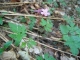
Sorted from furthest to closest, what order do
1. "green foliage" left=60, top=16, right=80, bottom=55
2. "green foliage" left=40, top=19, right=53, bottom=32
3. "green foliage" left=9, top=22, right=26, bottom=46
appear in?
"green foliage" left=40, top=19, right=53, bottom=32
"green foliage" left=60, top=16, right=80, bottom=55
"green foliage" left=9, top=22, right=26, bottom=46

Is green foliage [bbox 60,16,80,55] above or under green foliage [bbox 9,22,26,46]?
under

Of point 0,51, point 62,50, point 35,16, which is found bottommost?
point 62,50

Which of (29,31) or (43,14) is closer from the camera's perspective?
(29,31)

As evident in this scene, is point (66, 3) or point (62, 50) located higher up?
point (66, 3)

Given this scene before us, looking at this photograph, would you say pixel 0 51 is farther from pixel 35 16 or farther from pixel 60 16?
pixel 60 16

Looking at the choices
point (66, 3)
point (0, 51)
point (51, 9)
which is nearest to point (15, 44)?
point (0, 51)

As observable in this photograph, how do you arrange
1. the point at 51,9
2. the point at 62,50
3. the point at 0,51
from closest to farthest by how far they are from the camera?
the point at 0,51 → the point at 62,50 → the point at 51,9

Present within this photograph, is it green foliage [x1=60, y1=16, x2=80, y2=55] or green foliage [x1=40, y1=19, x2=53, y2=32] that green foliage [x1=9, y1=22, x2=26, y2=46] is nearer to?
green foliage [x1=40, y1=19, x2=53, y2=32]

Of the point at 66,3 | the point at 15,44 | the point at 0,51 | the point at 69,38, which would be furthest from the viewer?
the point at 66,3

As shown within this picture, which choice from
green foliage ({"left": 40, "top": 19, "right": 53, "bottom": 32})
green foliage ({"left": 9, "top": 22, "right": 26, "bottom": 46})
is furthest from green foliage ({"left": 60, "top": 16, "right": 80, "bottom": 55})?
green foliage ({"left": 9, "top": 22, "right": 26, "bottom": 46})

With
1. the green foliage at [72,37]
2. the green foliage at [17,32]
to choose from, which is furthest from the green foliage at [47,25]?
the green foliage at [17,32]

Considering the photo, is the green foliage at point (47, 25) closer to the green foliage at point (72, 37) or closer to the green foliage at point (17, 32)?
the green foliage at point (72, 37)
